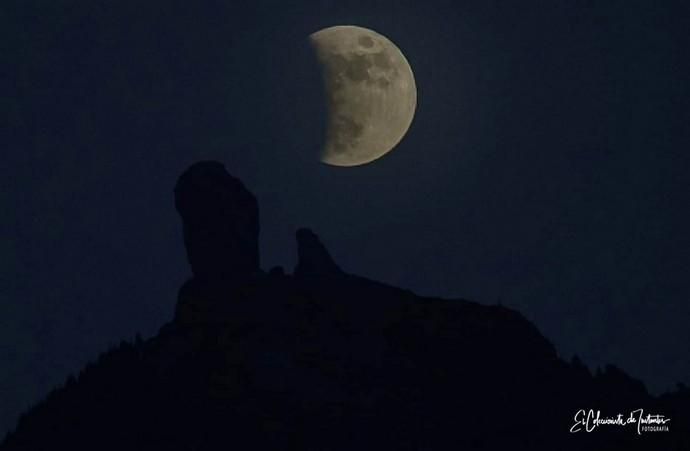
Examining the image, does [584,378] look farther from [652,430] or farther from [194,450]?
[194,450]

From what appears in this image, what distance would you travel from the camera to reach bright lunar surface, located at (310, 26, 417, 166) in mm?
106938

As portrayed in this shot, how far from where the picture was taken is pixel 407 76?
11075cm

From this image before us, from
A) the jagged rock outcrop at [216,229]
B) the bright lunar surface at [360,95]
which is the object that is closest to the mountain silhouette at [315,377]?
the jagged rock outcrop at [216,229]

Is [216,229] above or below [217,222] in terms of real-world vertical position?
below

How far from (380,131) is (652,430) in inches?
1464

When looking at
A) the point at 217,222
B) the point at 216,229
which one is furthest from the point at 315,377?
the point at 217,222

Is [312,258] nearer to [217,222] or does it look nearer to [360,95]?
[217,222]

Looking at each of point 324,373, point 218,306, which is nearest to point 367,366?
point 324,373

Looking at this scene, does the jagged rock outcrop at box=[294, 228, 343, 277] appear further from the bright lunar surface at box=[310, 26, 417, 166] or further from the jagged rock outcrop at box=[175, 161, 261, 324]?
the bright lunar surface at box=[310, 26, 417, 166]

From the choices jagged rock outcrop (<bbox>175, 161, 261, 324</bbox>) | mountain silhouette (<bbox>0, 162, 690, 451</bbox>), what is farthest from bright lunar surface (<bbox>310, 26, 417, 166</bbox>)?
jagged rock outcrop (<bbox>175, 161, 261, 324</bbox>)

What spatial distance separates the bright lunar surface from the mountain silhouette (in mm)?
18472

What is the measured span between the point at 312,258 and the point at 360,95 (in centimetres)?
2667

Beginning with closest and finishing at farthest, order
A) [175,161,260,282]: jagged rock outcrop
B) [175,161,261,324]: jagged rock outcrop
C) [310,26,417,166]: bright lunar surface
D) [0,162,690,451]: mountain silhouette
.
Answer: [0,162,690,451]: mountain silhouette, [310,26,417,166]: bright lunar surface, [175,161,261,324]: jagged rock outcrop, [175,161,260,282]: jagged rock outcrop

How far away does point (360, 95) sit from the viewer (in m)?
108
